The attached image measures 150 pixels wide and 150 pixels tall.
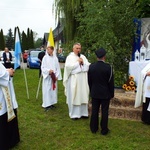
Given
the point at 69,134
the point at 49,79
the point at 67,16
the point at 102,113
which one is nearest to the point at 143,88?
the point at 102,113

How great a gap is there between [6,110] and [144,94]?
3.13m

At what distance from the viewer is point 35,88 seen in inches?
417

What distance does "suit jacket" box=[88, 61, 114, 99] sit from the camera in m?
4.87

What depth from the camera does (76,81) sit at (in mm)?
6055

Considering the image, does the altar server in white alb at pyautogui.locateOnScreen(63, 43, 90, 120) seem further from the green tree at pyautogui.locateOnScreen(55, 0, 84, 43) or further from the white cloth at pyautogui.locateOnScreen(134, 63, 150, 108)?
the green tree at pyautogui.locateOnScreen(55, 0, 84, 43)

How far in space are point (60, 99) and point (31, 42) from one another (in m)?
49.4

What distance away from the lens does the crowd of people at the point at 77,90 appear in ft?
13.9

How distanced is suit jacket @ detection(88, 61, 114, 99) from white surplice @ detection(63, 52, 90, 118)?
1.05 m

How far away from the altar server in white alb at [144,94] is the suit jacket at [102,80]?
1064mm

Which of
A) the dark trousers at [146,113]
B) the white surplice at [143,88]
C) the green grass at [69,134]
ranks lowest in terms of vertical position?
the green grass at [69,134]

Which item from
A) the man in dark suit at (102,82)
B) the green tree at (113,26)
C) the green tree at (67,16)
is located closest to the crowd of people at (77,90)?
the man in dark suit at (102,82)

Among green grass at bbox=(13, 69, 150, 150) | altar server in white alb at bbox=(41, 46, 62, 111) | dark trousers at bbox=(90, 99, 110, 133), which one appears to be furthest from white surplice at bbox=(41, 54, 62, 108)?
dark trousers at bbox=(90, 99, 110, 133)

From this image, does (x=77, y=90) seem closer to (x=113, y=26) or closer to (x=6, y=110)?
(x=6, y=110)

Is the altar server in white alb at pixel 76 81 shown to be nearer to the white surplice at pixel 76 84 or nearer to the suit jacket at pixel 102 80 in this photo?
the white surplice at pixel 76 84
